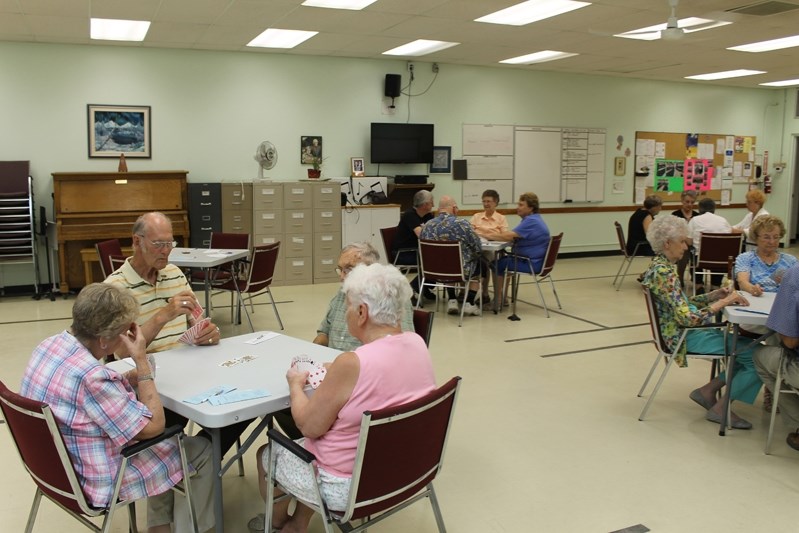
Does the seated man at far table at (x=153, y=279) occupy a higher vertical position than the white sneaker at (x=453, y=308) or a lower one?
higher

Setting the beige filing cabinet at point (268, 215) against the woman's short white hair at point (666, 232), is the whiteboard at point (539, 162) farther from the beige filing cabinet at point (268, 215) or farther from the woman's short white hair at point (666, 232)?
the woman's short white hair at point (666, 232)

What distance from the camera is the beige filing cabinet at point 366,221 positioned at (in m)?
9.09

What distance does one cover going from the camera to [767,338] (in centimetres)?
372

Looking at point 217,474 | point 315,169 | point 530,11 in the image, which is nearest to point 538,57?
point 530,11

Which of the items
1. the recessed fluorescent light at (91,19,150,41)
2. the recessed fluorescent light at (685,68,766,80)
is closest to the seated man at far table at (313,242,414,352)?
the recessed fluorescent light at (91,19,150,41)

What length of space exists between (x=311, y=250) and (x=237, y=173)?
138 centimetres

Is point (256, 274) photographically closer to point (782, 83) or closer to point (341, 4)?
point (341, 4)

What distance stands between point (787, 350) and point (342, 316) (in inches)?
88.2

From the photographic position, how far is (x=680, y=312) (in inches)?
153

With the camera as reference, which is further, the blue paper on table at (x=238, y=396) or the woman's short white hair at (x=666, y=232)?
the woman's short white hair at (x=666, y=232)

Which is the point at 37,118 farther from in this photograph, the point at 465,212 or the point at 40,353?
the point at 40,353

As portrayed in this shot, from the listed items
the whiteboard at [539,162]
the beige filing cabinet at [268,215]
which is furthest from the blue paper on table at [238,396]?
the whiteboard at [539,162]

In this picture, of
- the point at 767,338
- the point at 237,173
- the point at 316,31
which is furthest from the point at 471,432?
the point at 237,173

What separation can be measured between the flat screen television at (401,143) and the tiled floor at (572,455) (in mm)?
4069
